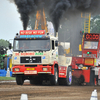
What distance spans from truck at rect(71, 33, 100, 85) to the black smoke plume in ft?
8.64

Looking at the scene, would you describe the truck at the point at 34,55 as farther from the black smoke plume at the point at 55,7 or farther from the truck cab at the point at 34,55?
the black smoke plume at the point at 55,7

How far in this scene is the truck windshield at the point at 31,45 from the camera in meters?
16.8

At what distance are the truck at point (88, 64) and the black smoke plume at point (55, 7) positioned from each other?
2.63 m

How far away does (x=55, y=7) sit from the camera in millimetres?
25016

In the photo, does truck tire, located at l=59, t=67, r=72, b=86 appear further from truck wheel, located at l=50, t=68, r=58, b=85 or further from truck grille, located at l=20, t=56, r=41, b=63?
truck grille, located at l=20, t=56, r=41, b=63

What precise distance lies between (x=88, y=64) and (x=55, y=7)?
6504 mm

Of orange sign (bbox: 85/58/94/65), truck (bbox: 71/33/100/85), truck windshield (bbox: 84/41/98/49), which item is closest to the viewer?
truck (bbox: 71/33/100/85)

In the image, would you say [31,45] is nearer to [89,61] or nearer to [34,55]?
[34,55]

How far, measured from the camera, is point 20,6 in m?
25.0

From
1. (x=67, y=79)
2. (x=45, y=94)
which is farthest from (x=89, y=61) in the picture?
(x=45, y=94)

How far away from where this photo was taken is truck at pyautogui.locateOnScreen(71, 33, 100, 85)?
19.2 metres

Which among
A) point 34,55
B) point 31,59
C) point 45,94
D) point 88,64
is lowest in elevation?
point 45,94

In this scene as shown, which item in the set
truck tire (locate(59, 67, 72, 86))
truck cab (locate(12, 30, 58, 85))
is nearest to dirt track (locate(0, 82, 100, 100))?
truck cab (locate(12, 30, 58, 85))

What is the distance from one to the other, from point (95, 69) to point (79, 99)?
A: 870 centimetres
